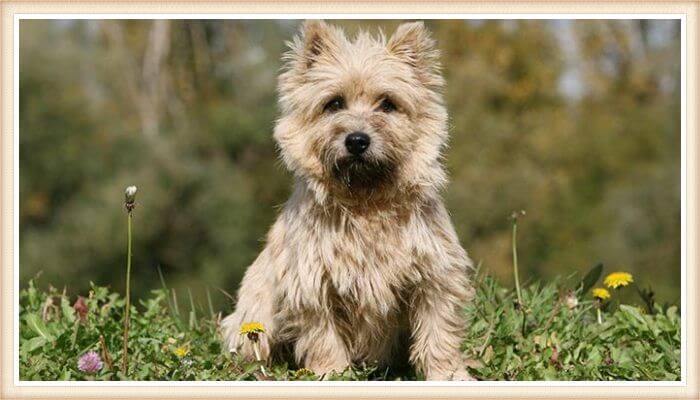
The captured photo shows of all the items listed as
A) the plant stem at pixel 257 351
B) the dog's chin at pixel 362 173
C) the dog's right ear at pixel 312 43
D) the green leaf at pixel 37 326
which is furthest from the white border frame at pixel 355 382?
the dog's chin at pixel 362 173

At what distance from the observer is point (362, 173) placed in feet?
17.0

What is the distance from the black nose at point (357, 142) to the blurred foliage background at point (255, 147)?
54.2 ft

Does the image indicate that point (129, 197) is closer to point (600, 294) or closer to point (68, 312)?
point (68, 312)

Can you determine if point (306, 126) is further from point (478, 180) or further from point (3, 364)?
point (478, 180)

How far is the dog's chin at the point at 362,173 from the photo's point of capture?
17.0 feet

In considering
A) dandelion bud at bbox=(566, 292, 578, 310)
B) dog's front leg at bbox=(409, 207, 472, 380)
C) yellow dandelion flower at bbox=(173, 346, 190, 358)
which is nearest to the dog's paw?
dog's front leg at bbox=(409, 207, 472, 380)

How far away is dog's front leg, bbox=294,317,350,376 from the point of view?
17.2ft

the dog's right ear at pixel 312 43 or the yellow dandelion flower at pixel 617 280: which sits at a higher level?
the dog's right ear at pixel 312 43

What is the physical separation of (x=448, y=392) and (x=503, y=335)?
3.73 feet

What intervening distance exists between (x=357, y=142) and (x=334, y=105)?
383mm

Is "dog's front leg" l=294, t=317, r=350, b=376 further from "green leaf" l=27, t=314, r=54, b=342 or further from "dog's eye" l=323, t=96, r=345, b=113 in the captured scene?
"green leaf" l=27, t=314, r=54, b=342

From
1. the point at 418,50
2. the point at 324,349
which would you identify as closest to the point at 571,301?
the point at 324,349

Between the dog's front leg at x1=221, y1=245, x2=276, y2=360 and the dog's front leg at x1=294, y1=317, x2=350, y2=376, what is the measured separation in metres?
0.40

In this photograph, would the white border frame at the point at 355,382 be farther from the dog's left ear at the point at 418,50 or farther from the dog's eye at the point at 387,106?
the dog's eye at the point at 387,106
